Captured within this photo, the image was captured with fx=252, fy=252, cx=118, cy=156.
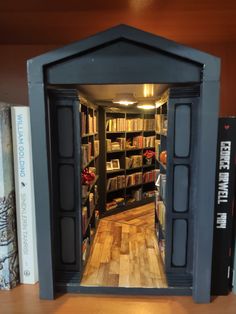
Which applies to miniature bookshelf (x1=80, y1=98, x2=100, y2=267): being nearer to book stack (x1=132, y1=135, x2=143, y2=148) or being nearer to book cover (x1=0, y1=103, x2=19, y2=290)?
book cover (x1=0, y1=103, x2=19, y2=290)

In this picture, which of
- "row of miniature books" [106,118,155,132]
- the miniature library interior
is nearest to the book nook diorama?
the miniature library interior

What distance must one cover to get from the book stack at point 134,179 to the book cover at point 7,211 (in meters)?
2.80

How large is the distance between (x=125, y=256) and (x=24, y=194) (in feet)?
4.81

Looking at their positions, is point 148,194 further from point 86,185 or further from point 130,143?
point 86,185

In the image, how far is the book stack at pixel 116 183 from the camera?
15.4 ft

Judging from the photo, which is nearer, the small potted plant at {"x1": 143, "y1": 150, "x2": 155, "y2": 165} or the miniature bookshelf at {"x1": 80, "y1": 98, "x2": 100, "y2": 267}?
the miniature bookshelf at {"x1": 80, "y1": 98, "x2": 100, "y2": 267}

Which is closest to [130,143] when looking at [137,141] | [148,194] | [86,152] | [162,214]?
[137,141]

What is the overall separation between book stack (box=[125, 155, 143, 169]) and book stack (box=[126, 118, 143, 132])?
555 millimetres

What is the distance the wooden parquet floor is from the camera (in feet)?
8.38

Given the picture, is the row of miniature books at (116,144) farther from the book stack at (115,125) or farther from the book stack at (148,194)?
the book stack at (148,194)

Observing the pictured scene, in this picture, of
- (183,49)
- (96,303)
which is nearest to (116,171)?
(96,303)

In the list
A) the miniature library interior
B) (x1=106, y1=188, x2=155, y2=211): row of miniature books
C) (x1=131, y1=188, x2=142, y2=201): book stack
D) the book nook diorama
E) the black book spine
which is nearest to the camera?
the book nook diorama

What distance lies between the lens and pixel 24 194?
252 cm

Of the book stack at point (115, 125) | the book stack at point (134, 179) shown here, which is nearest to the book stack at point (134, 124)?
the book stack at point (115, 125)
